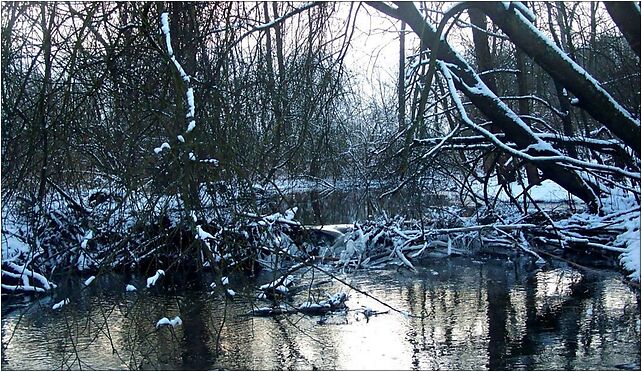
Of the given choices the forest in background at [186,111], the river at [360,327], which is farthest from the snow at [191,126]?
the river at [360,327]

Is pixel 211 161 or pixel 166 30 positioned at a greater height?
pixel 166 30

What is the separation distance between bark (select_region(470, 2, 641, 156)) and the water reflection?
1657 millimetres

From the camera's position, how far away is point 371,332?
19.0ft

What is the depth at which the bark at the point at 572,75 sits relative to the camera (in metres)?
5.50

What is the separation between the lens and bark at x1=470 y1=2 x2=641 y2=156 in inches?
216

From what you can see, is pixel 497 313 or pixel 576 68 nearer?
pixel 576 68

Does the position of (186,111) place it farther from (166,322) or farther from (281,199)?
(166,322)

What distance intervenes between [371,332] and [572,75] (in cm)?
266

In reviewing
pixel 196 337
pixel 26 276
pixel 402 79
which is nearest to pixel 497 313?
pixel 402 79

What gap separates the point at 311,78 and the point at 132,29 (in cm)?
142

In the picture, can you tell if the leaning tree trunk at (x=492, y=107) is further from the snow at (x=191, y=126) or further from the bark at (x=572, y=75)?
the snow at (x=191, y=126)

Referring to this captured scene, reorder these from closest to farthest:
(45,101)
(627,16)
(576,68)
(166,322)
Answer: (45,101) → (627,16) → (166,322) → (576,68)

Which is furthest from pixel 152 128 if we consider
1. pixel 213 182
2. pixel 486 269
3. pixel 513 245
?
pixel 513 245

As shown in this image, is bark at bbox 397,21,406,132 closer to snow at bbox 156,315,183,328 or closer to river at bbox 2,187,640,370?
river at bbox 2,187,640,370
